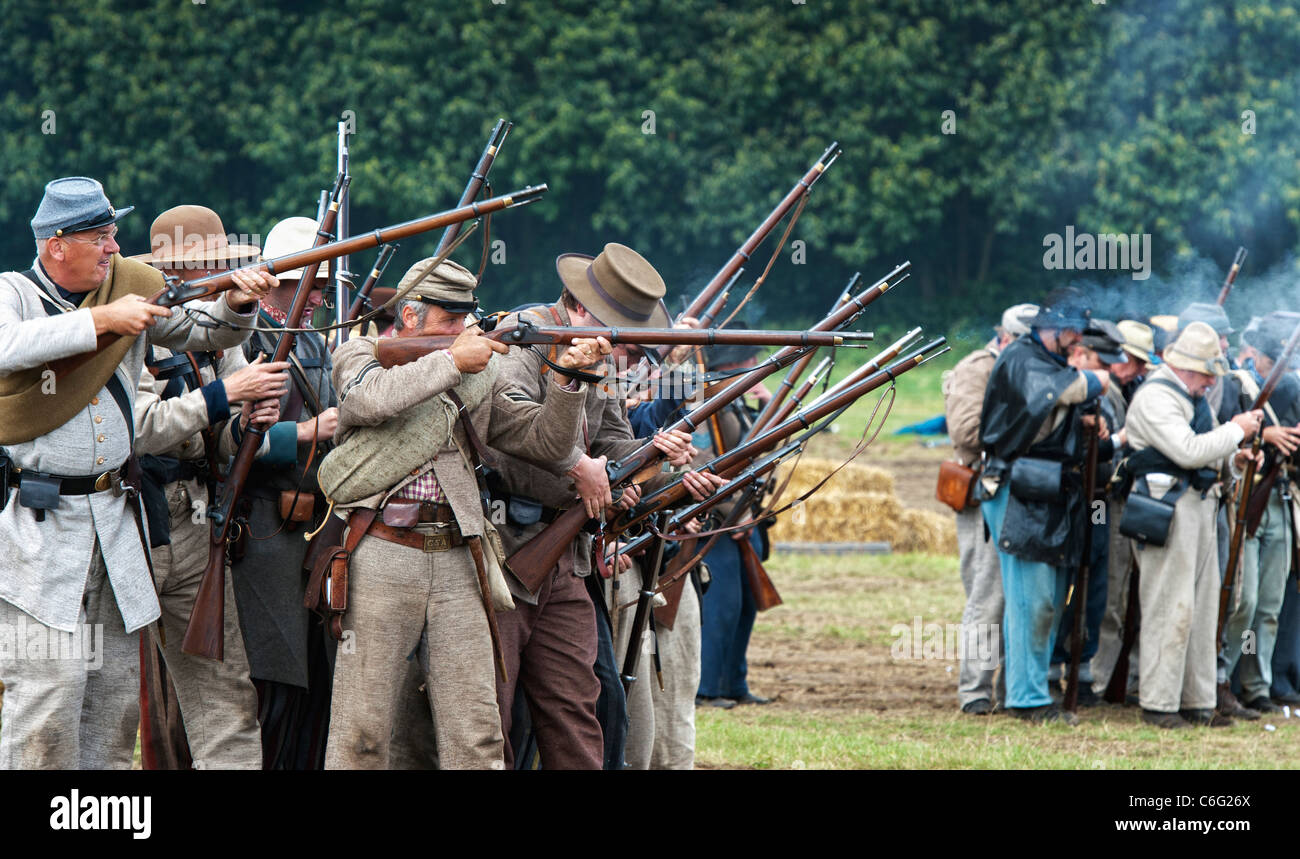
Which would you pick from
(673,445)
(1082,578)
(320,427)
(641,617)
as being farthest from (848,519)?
(320,427)

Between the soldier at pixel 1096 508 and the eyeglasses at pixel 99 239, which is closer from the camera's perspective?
the eyeglasses at pixel 99 239

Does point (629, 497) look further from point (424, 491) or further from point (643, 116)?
point (643, 116)

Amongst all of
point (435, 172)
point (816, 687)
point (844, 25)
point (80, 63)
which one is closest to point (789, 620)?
point (816, 687)

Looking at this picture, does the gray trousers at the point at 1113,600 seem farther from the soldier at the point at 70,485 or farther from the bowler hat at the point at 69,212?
the bowler hat at the point at 69,212

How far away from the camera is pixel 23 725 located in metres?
4.68

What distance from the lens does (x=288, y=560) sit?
5.65 metres

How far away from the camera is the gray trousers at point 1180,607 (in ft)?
28.2

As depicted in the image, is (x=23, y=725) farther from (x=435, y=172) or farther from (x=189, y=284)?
(x=435, y=172)

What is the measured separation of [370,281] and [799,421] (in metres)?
1.67

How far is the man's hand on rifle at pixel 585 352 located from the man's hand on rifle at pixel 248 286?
941 millimetres

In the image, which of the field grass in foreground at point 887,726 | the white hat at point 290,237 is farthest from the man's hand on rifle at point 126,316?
the field grass in foreground at point 887,726

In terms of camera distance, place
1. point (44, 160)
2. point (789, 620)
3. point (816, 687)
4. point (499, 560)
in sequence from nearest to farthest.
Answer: point (499, 560) < point (816, 687) < point (789, 620) < point (44, 160)

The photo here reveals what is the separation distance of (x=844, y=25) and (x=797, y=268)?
13.9 feet
